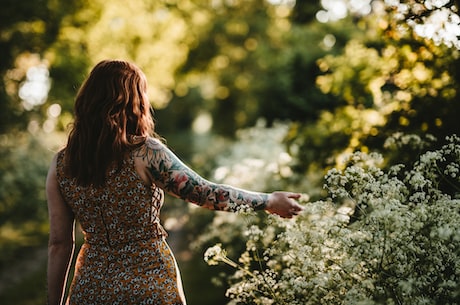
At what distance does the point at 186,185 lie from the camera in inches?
110

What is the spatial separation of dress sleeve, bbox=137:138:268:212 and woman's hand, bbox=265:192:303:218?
0.04 meters

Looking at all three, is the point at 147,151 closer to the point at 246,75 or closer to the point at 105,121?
the point at 105,121

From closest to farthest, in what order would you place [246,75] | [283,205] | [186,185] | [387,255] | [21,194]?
[387,255], [186,185], [283,205], [21,194], [246,75]

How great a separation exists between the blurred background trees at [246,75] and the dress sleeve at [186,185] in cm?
221

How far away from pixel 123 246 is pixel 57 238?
46 cm

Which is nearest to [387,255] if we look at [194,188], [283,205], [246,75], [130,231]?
[283,205]

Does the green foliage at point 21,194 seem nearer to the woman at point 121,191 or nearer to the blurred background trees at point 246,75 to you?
the blurred background trees at point 246,75

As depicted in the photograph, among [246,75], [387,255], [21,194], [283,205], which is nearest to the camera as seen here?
[387,255]

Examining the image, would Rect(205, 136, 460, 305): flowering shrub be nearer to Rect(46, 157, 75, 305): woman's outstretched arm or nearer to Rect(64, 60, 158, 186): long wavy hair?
Rect(64, 60, 158, 186): long wavy hair

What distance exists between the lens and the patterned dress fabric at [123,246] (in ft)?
8.93

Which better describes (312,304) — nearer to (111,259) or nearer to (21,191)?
(111,259)

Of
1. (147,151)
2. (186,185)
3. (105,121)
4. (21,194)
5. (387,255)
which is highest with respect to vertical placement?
(21,194)

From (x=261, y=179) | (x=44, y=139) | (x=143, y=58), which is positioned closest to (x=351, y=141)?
(x=261, y=179)

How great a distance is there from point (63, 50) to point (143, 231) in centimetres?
1318
